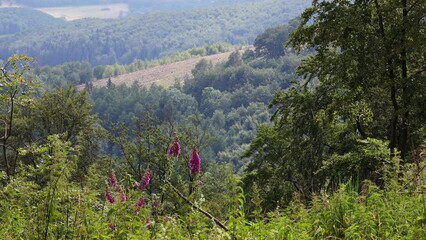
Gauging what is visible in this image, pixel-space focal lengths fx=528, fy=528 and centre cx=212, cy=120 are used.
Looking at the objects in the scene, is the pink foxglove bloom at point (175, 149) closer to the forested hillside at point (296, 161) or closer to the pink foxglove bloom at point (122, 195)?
the forested hillside at point (296, 161)

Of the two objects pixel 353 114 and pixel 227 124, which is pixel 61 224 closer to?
pixel 353 114

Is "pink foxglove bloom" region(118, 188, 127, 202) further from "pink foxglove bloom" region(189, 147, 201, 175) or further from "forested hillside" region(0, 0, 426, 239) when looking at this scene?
"pink foxglove bloom" region(189, 147, 201, 175)

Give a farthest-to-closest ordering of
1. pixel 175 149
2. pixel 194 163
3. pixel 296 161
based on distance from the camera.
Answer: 1. pixel 296 161
2. pixel 175 149
3. pixel 194 163

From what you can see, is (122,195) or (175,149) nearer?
(122,195)

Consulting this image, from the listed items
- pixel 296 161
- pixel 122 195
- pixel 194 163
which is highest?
pixel 194 163

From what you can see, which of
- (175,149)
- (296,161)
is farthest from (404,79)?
(175,149)

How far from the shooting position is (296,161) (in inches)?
520

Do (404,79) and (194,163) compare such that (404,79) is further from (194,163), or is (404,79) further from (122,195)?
(122,195)

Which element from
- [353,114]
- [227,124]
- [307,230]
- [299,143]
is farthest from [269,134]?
[227,124]

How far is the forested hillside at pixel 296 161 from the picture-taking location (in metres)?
4.45

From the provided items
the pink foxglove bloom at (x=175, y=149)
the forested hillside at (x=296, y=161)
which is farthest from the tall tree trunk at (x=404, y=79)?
the pink foxglove bloom at (x=175, y=149)

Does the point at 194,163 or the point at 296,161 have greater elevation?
the point at 194,163

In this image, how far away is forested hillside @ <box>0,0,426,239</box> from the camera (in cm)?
445

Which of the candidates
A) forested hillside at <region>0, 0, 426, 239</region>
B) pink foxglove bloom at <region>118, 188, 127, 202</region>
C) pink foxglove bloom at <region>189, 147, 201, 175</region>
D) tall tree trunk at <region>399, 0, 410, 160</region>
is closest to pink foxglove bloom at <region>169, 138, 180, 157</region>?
forested hillside at <region>0, 0, 426, 239</region>
